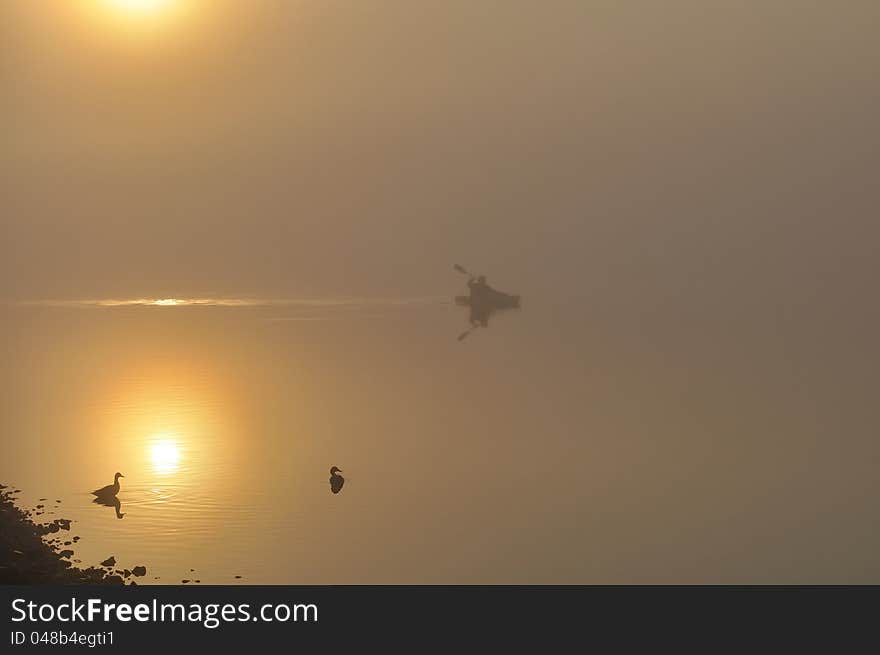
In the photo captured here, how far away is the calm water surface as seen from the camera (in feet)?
56.1

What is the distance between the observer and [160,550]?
55.1 feet

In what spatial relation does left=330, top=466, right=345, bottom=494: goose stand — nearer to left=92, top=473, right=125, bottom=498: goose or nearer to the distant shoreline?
left=92, top=473, right=125, bottom=498: goose

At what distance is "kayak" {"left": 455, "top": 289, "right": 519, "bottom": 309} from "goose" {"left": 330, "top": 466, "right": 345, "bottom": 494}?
57.9 m

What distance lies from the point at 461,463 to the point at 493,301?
5802 cm

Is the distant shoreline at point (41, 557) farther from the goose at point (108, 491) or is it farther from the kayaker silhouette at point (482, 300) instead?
the kayaker silhouette at point (482, 300)

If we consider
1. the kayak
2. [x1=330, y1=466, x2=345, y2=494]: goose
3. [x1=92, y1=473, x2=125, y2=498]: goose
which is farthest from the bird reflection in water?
the kayak

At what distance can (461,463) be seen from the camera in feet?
77.2

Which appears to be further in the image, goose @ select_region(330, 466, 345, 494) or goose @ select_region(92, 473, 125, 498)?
goose @ select_region(330, 466, 345, 494)

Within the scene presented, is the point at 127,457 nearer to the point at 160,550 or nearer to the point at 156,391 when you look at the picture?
the point at 160,550

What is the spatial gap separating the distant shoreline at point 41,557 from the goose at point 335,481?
16.1ft

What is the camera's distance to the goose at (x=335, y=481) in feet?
69.5

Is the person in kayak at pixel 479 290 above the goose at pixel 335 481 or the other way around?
above

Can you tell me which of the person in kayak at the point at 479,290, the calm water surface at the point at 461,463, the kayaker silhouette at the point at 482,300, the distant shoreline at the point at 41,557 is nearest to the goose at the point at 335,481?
the calm water surface at the point at 461,463

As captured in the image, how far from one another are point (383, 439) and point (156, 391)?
35.6 feet
